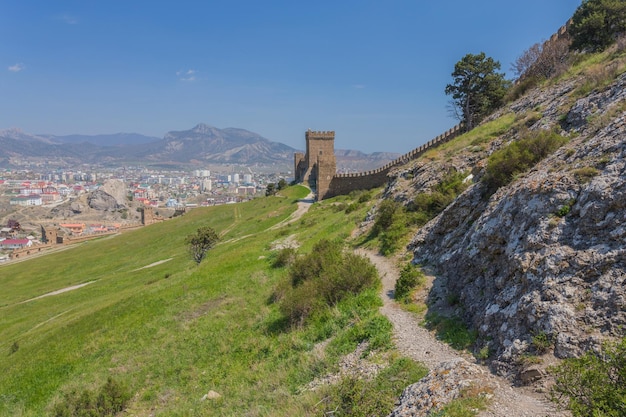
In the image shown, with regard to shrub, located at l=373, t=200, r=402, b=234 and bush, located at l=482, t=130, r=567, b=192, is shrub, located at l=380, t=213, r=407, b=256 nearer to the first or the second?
shrub, located at l=373, t=200, r=402, b=234

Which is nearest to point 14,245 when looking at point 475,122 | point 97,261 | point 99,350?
point 97,261

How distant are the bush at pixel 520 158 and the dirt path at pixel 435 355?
507 centimetres

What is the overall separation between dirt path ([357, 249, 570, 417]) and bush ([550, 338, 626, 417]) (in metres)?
0.47

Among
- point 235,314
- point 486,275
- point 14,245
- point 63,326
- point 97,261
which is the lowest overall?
point 14,245

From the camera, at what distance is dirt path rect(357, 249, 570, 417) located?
18.2ft

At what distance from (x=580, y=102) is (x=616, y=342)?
46.6 feet

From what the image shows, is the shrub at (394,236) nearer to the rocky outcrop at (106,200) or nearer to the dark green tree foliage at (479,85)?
the dark green tree foliage at (479,85)

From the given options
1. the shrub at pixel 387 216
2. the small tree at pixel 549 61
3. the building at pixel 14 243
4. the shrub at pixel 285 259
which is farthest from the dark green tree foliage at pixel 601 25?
the building at pixel 14 243

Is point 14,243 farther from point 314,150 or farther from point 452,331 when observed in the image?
point 452,331

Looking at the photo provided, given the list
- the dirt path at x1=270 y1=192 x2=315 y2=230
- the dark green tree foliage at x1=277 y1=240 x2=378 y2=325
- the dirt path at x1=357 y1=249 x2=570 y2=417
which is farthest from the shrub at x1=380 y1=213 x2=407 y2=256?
the dirt path at x1=270 y1=192 x2=315 y2=230

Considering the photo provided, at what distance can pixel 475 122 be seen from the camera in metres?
38.0

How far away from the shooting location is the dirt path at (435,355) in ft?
18.2

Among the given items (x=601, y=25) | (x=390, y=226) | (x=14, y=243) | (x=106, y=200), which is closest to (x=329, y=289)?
(x=390, y=226)

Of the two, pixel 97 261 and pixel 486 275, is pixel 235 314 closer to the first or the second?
pixel 486 275
